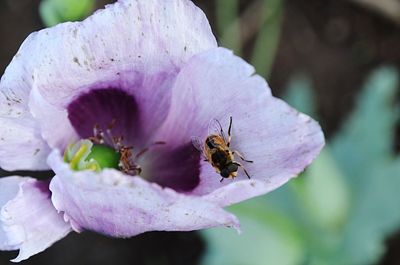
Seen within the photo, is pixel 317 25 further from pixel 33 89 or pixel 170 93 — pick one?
pixel 33 89

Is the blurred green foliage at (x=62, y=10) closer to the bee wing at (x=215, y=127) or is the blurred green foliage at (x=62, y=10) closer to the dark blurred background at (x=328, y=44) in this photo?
the bee wing at (x=215, y=127)

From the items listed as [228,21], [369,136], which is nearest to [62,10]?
[369,136]

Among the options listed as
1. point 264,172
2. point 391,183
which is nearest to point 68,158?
point 264,172

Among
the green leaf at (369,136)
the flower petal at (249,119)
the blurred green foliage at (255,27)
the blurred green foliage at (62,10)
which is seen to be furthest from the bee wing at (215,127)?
the blurred green foliage at (255,27)

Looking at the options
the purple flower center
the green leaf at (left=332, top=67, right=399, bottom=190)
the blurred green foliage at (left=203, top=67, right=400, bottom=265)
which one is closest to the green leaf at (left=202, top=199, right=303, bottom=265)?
the blurred green foliage at (left=203, top=67, right=400, bottom=265)

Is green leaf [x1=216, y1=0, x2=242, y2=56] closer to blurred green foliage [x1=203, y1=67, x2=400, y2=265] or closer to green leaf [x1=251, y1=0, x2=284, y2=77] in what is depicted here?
green leaf [x1=251, y1=0, x2=284, y2=77]

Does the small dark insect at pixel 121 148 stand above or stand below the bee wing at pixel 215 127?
below
